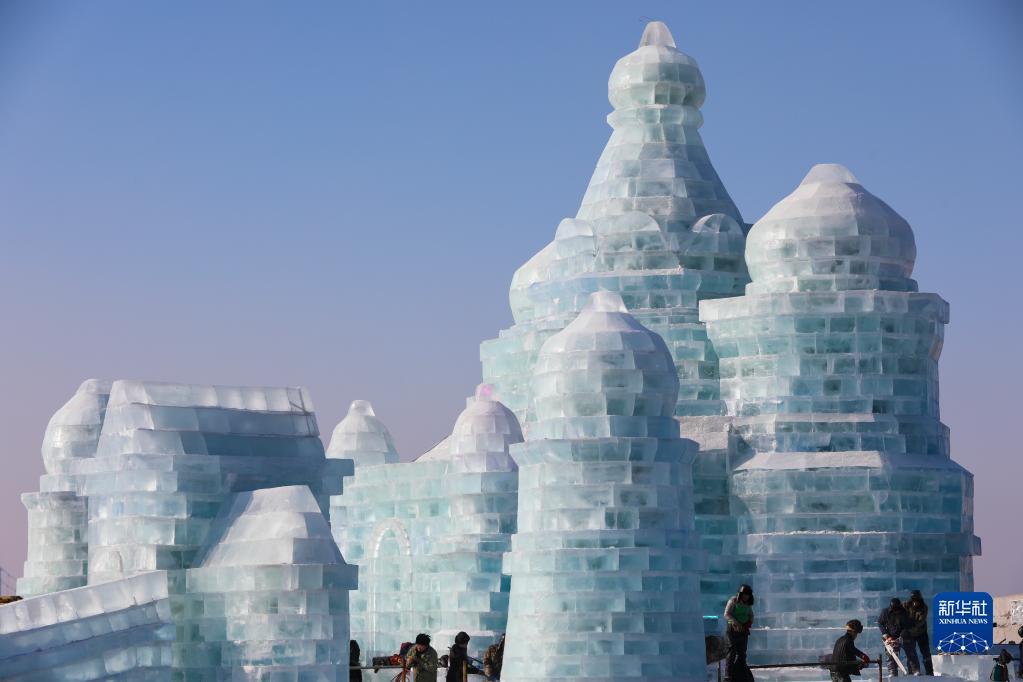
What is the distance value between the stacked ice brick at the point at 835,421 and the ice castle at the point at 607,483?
0.18 feet

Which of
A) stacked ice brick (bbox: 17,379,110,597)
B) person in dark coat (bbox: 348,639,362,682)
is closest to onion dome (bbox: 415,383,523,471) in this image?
person in dark coat (bbox: 348,639,362,682)

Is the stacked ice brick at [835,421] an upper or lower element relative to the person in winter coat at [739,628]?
upper

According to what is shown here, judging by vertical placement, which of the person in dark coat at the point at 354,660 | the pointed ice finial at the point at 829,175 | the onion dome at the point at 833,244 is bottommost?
the person in dark coat at the point at 354,660

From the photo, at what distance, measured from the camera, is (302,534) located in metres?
38.2

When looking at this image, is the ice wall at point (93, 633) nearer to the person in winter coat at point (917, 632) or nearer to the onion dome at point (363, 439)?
the person in winter coat at point (917, 632)

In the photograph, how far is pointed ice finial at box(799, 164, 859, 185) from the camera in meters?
48.0

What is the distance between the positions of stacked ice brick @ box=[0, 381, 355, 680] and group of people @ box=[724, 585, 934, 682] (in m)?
6.68

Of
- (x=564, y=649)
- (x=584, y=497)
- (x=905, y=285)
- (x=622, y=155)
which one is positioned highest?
(x=622, y=155)

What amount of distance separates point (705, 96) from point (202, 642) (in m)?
20.9

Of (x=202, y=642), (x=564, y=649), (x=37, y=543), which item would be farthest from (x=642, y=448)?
(x=37, y=543)

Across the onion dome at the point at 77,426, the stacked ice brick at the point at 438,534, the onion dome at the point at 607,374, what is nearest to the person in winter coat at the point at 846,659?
the onion dome at the point at 607,374

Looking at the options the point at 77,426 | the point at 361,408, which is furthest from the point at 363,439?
the point at 77,426

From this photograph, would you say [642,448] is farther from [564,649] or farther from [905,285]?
[905,285]

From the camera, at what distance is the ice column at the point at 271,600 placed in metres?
37.8
